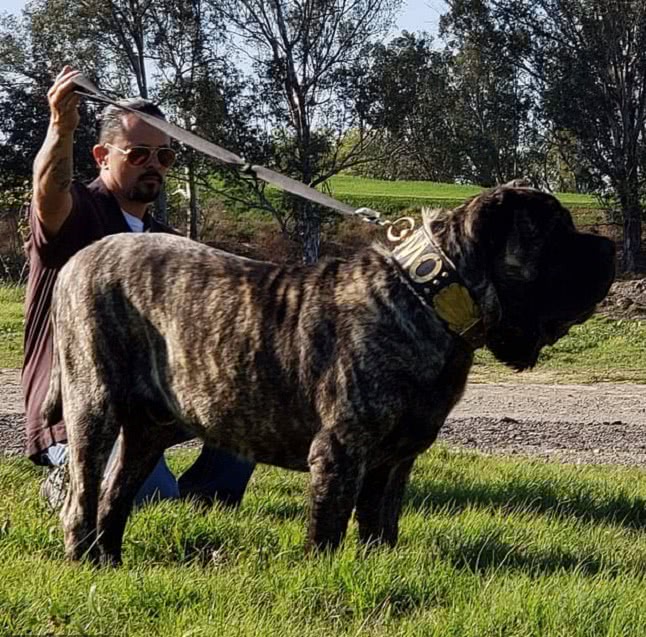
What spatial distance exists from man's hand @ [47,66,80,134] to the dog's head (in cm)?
184

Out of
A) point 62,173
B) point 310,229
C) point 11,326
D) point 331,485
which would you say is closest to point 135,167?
point 62,173

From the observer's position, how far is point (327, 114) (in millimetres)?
27750

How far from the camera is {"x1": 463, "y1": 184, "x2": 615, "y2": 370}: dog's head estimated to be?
4414 mm

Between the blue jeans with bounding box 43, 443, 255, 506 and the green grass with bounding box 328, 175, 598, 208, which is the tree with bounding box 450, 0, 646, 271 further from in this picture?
the blue jeans with bounding box 43, 443, 255, 506

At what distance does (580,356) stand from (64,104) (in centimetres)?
1158

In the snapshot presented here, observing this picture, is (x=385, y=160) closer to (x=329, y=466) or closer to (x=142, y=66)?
(x=142, y=66)

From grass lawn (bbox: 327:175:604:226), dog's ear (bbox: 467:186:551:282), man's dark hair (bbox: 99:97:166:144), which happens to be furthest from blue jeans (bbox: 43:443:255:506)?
grass lawn (bbox: 327:175:604:226)

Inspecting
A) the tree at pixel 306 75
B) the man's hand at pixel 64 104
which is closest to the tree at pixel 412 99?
the tree at pixel 306 75

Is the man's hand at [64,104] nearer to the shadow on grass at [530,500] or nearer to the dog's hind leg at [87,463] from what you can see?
the dog's hind leg at [87,463]

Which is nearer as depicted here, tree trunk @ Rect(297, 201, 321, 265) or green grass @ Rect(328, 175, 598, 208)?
tree trunk @ Rect(297, 201, 321, 265)

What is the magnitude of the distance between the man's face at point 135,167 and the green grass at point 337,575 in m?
1.74

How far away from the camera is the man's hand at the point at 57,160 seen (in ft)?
16.3

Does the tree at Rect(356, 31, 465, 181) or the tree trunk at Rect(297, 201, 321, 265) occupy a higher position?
the tree at Rect(356, 31, 465, 181)

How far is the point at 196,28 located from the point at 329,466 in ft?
80.9
